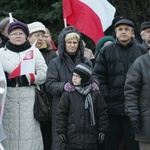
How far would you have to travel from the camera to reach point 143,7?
499 inches

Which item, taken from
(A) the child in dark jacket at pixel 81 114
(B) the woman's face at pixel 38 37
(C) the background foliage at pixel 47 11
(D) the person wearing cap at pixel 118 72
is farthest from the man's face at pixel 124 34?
(C) the background foliage at pixel 47 11

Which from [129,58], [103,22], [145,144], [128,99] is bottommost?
[145,144]

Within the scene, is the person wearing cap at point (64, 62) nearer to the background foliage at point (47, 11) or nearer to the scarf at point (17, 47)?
the scarf at point (17, 47)

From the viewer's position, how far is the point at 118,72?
711 centimetres

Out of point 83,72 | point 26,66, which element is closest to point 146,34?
point 83,72

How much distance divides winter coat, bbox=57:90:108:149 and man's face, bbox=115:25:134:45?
0.90 metres

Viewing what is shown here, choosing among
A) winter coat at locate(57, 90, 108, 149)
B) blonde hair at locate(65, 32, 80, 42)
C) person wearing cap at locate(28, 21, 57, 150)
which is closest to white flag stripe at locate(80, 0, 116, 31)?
person wearing cap at locate(28, 21, 57, 150)

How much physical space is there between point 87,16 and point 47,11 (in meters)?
3.53

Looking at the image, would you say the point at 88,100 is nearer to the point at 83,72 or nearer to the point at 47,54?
the point at 83,72

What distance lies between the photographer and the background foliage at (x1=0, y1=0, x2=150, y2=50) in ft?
39.3

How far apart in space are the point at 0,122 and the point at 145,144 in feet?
5.66

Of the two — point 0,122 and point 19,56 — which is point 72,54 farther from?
point 0,122

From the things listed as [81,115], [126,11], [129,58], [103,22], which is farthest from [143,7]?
[81,115]

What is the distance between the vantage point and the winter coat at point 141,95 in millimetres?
6254
